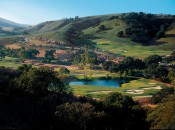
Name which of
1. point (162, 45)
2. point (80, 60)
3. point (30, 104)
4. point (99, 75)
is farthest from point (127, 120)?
point (162, 45)

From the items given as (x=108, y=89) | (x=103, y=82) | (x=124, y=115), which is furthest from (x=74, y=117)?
(x=103, y=82)

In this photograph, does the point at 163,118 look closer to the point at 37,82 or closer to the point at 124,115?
the point at 124,115

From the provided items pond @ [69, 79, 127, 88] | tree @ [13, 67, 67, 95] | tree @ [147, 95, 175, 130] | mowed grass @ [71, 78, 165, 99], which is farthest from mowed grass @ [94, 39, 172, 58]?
tree @ [147, 95, 175, 130]

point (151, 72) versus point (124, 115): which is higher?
point (124, 115)

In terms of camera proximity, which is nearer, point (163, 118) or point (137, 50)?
point (163, 118)

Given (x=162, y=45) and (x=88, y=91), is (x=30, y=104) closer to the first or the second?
(x=88, y=91)

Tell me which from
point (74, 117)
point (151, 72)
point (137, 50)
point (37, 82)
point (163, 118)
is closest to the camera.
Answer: point (163, 118)

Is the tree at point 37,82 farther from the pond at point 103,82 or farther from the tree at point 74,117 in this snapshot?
the pond at point 103,82

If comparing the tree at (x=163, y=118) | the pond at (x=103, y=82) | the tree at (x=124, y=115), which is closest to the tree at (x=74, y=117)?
the tree at (x=124, y=115)

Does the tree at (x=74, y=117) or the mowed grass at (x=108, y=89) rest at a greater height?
the tree at (x=74, y=117)

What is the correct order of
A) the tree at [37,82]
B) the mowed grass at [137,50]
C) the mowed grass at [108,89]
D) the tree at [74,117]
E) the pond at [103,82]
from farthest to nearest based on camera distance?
the mowed grass at [137,50] < the pond at [103,82] < the mowed grass at [108,89] < the tree at [37,82] < the tree at [74,117]

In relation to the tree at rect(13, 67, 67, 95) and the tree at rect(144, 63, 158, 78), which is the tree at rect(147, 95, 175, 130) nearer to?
the tree at rect(13, 67, 67, 95)

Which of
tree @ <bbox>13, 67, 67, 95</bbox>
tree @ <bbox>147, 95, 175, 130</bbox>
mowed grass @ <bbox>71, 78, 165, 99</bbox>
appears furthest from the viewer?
mowed grass @ <bbox>71, 78, 165, 99</bbox>

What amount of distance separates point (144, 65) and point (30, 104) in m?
91.3
